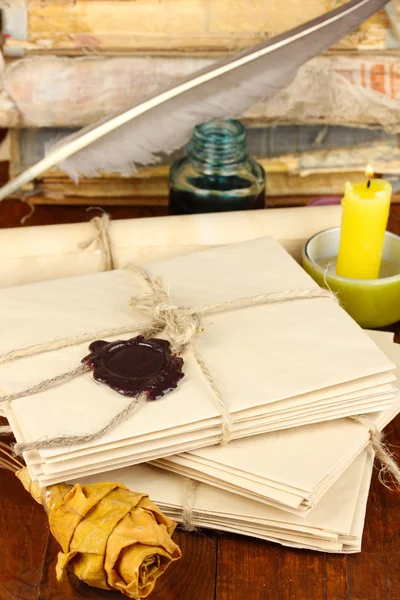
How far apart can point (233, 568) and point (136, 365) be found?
21cm

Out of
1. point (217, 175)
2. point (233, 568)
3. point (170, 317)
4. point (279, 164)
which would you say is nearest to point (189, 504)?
point (233, 568)

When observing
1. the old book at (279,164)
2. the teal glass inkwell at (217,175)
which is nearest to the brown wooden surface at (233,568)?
the teal glass inkwell at (217,175)

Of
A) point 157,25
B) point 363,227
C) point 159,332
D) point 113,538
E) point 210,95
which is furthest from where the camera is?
point 157,25

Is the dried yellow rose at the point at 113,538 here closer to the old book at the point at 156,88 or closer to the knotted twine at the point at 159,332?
the knotted twine at the point at 159,332

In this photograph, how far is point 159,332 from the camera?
0.84m

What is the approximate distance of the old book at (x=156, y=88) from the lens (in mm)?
1304

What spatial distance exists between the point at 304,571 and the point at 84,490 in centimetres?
20

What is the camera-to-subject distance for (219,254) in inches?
39.2

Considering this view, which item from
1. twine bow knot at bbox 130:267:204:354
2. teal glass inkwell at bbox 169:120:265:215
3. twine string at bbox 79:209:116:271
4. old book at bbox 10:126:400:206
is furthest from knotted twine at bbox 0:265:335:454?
old book at bbox 10:126:400:206

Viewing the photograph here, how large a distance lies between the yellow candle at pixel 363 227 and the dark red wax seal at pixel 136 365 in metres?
0.30

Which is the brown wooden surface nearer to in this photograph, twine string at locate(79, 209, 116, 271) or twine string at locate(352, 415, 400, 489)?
twine string at locate(352, 415, 400, 489)

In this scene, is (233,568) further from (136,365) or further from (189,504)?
(136,365)

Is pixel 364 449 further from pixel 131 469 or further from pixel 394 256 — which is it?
pixel 394 256

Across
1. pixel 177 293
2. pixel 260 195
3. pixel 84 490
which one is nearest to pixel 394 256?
pixel 260 195
